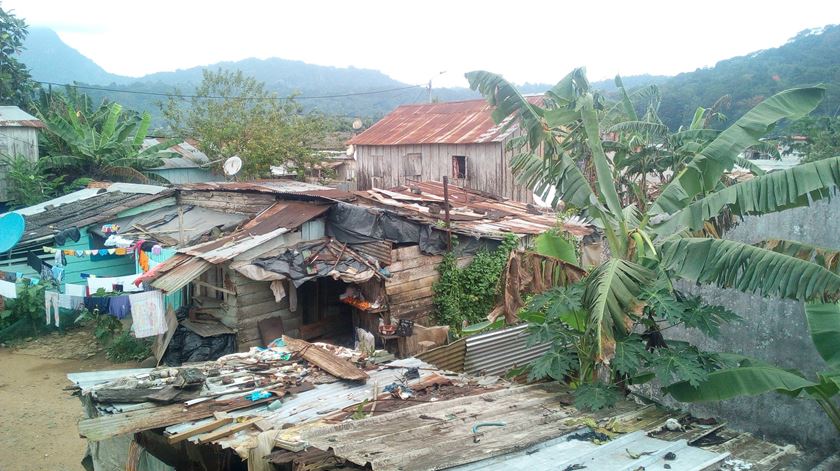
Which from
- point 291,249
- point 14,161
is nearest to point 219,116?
point 14,161

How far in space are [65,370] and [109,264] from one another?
10.7 feet

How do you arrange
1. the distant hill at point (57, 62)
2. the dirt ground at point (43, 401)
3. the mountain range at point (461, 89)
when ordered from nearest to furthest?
the dirt ground at point (43, 401) → the mountain range at point (461, 89) → the distant hill at point (57, 62)

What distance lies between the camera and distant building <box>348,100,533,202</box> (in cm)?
2038

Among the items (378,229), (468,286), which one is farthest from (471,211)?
(378,229)

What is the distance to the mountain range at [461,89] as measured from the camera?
2952 centimetres

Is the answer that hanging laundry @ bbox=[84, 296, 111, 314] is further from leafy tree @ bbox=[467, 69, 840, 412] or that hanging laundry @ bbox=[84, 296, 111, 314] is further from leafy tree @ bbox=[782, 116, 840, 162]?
leafy tree @ bbox=[782, 116, 840, 162]

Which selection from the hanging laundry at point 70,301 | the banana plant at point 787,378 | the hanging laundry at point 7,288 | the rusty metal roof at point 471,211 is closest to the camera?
the banana plant at point 787,378

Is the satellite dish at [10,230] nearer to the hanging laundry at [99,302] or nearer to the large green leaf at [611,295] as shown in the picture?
the hanging laundry at [99,302]

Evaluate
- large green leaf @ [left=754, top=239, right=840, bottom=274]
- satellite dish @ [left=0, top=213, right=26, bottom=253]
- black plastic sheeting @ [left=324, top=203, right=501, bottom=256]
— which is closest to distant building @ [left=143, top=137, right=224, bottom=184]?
satellite dish @ [left=0, top=213, right=26, bottom=253]

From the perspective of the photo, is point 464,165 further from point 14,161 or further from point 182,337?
point 14,161

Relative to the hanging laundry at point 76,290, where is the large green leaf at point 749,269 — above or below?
above

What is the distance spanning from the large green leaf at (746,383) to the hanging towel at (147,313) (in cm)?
884

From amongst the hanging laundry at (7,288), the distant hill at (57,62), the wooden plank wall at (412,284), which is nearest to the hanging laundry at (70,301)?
the hanging laundry at (7,288)

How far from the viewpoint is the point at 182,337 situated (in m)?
11.7
